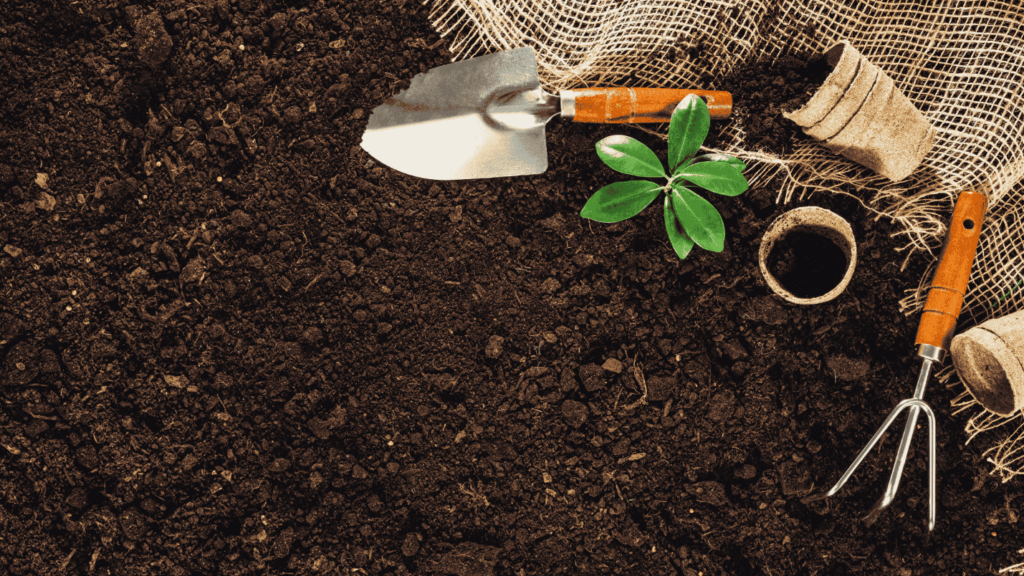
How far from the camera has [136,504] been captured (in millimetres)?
1121

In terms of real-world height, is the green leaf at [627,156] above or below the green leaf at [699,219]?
above

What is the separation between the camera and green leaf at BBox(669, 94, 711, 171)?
3.51 ft

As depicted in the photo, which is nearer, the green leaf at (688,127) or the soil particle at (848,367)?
the green leaf at (688,127)

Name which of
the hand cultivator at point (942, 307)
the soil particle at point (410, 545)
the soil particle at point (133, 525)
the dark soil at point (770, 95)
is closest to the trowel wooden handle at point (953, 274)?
the hand cultivator at point (942, 307)

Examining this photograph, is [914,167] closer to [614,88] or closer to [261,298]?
[614,88]

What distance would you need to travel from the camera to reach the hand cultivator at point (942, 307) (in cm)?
108

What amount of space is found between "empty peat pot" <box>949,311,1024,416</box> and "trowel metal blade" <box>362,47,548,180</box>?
31.9 inches

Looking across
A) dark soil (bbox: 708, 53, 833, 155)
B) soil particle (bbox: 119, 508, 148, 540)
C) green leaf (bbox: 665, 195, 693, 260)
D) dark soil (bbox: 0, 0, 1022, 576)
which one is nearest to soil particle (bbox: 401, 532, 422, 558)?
dark soil (bbox: 0, 0, 1022, 576)

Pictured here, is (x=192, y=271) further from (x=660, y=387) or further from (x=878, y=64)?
(x=878, y=64)

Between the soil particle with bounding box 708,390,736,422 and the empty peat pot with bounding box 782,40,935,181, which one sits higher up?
the empty peat pot with bounding box 782,40,935,181

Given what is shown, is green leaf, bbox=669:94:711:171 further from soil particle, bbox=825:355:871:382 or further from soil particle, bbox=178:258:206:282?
soil particle, bbox=178:258:206:282

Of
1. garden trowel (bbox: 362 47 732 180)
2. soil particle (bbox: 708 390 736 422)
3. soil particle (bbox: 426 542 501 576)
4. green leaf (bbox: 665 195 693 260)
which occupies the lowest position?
soil particle (bbox: 426 542 501 576)

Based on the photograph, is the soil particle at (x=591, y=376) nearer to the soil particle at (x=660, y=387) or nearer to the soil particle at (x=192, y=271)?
the soil particle at (x=660, y=387)

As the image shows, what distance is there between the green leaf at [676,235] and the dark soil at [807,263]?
197 millimetres
